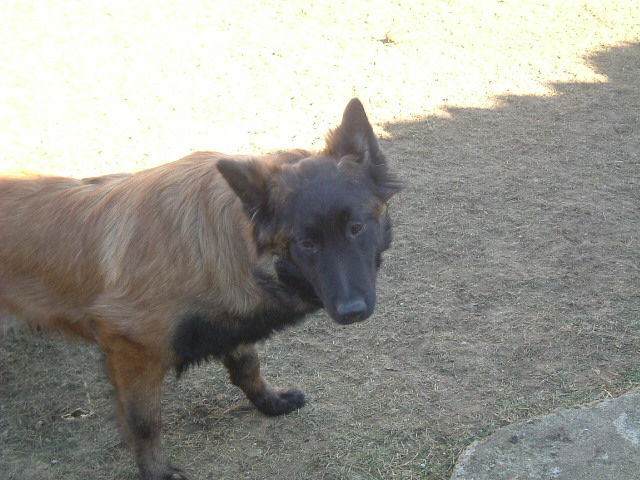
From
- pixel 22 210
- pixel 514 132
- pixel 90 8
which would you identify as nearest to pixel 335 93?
pixel 514 132

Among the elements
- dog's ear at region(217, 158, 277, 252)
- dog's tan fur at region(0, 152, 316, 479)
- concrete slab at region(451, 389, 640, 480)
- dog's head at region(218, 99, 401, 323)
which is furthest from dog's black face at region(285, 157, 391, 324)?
concrete slab at region(451, 389, 640, 480)

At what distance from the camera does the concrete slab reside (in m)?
3.75

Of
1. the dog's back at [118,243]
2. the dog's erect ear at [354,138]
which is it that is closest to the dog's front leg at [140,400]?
the dog's back at [118,243]

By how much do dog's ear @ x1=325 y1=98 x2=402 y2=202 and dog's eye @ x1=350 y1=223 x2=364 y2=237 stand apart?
26 cm

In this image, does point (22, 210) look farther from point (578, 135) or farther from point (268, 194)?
point (578, 135)

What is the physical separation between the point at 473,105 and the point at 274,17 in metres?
3.52

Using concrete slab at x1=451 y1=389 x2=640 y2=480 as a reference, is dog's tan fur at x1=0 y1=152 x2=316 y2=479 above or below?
above

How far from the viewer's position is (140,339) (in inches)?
146

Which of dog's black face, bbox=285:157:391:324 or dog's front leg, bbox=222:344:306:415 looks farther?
dog's front leg, bbox=222:344:306:415

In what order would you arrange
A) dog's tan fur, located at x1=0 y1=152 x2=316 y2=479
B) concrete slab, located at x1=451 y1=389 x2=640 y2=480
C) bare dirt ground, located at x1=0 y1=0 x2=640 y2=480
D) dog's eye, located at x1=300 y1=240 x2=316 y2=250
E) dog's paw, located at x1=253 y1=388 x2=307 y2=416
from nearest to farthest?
dog's eye, located at x1=300 y1=240 x2=316 y2=250 → dog's tan fur, located at x1=0 y1=152 x2=316 y2=479 → concrete slab, located at x1=451 y1=389 x2=640 y2=480 → bare dirt ground, located at x1=0 y1=0 x2=640 y2=480 → dog's paw, located at x1=253 y1=388 x2=307 y2=416

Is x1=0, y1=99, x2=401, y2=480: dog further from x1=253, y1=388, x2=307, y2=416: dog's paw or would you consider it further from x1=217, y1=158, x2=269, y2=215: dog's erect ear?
x1=253, y1=388, x2=307, y2=416: dog's paw

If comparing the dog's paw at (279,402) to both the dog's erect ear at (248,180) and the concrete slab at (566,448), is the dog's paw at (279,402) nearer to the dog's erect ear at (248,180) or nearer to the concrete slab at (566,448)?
the concrete slab at (566,448)

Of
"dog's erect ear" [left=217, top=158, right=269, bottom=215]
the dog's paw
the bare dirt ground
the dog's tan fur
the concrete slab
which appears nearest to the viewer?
"dog's erect ear" [left=217, top=158, right=269, bottom=215]

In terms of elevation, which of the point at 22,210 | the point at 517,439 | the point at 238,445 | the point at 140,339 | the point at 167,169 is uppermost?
the point at 167,169
